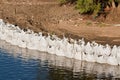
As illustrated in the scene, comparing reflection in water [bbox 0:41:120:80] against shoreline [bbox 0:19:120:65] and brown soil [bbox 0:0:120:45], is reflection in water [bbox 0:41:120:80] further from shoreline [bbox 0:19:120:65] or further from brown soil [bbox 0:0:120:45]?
brown soil [bbox 0:0:120:45]

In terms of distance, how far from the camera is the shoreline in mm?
51719

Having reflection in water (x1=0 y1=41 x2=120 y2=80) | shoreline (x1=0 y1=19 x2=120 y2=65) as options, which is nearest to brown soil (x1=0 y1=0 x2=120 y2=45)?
shoreline (x1=0 y1=19 x2=120 y2=65)

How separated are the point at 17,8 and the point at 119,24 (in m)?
20.0

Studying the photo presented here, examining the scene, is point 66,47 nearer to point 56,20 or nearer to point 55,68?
point 55,68

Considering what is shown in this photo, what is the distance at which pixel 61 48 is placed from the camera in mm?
54844

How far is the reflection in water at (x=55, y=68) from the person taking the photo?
151ft

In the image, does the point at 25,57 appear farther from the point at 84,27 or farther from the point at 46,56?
the point at 84,27

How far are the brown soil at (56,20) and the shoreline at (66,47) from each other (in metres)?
5.36

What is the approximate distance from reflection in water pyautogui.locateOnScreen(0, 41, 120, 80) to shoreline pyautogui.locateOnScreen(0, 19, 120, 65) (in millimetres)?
719

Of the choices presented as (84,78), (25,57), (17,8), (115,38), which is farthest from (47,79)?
(17,8)

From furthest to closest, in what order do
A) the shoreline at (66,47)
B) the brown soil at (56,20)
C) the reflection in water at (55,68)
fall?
1. the brown soil at (56,20)
2. the shoreline at (66,47)
3. the reflection in water at (55,68)

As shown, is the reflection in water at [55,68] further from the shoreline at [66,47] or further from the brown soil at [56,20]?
the brown soil at [56,20]

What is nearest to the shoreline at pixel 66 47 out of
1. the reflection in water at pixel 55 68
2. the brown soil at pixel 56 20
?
the reflection in water at pixel 55 68

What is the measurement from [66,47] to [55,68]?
583 centimetres
